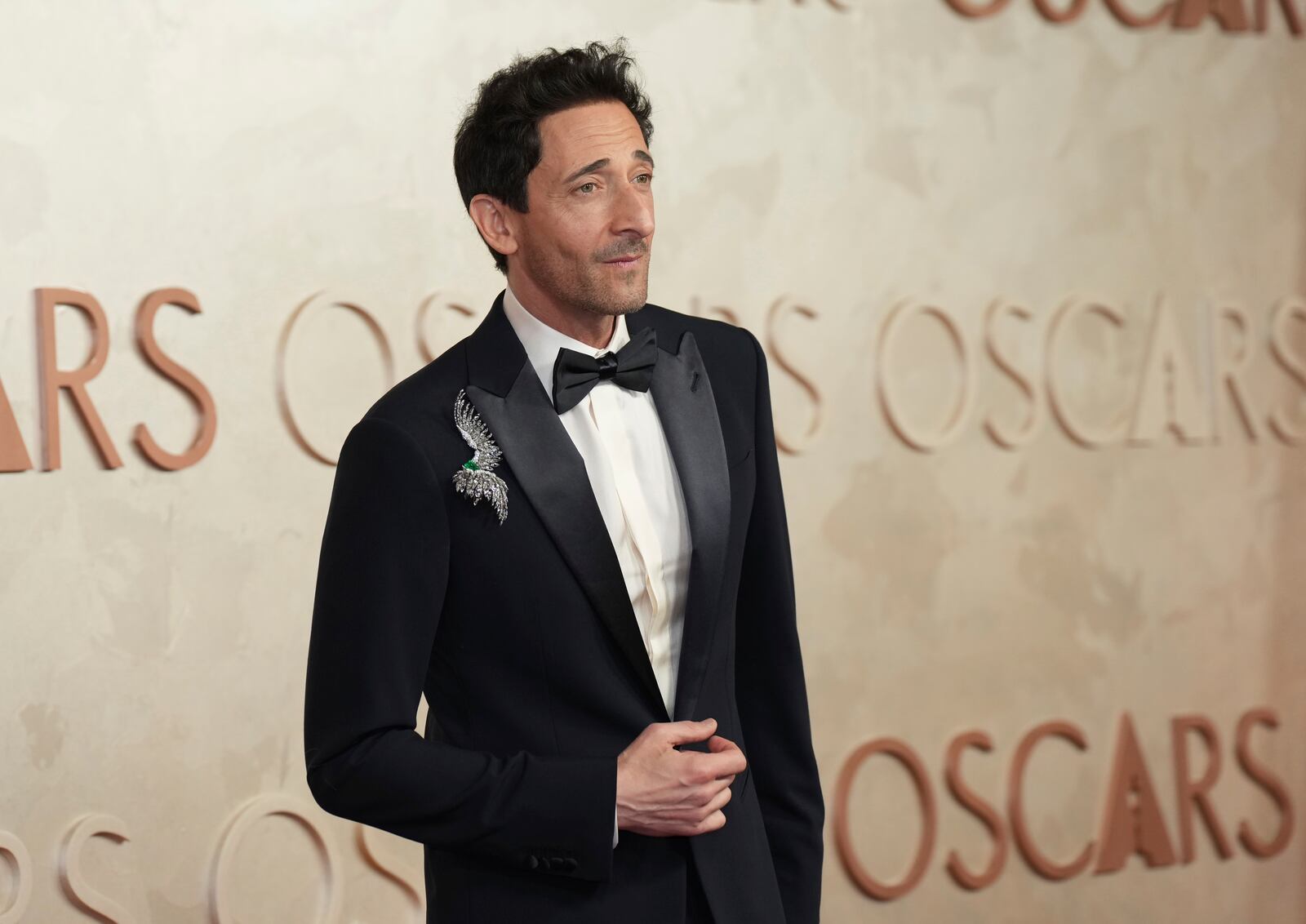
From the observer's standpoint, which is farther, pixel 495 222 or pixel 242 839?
pixel 242 839

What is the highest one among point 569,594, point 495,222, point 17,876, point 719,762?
point 495,222

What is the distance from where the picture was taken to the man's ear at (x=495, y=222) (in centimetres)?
150

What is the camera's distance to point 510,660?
4.49 ft

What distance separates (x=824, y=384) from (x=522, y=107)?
55.5 inches

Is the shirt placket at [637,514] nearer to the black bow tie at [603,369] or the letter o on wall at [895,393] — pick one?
the black bow tie at [603,369]

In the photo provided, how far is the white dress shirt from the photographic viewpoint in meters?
1.42

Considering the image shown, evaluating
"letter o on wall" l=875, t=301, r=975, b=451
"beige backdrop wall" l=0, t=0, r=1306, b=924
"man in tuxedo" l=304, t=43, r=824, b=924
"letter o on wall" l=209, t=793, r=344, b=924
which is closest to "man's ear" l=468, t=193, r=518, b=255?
"man in tuxedo" l=304, t=43, r=824, b=924

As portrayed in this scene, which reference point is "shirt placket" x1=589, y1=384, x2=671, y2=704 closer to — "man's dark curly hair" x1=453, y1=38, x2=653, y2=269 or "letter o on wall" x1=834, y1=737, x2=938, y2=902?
"man's dark curly hair" x1=453, y1=38, x2=653, y2=269

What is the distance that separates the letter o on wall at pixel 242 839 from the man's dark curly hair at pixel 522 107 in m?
1.23

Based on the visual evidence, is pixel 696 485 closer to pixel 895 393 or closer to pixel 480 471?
pixel 480 471

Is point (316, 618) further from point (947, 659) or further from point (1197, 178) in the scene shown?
point (1197, 178)

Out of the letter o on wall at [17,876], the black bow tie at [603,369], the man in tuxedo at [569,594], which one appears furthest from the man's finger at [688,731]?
the letter o on wall at [17,876]

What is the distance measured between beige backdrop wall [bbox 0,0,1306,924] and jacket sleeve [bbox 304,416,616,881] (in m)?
1.09

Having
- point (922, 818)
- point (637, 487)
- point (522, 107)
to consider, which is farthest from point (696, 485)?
point (922, 818)
